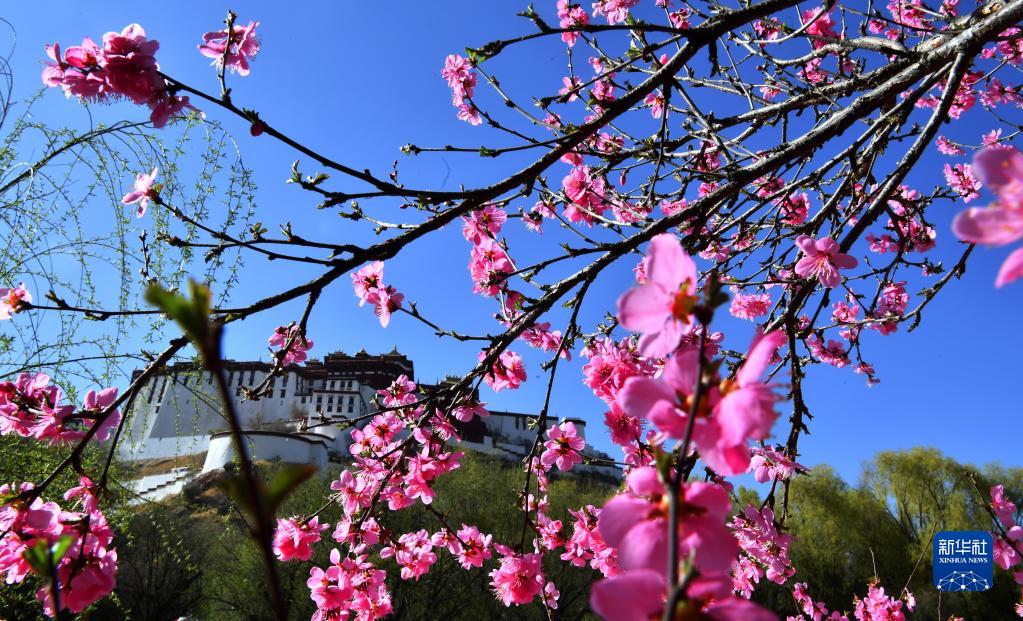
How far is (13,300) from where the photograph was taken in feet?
5.96

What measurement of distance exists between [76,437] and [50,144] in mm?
2549

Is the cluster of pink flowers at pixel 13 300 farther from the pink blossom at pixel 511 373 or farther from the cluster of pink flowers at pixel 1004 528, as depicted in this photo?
the cluster of pink flowers at pixel 1004 528

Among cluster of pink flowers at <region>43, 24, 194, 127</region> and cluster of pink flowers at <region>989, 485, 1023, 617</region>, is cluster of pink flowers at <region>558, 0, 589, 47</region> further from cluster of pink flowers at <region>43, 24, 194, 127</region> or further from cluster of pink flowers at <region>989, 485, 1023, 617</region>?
cluster of pink flowers at <region>989, 485, 1023, 617</region>

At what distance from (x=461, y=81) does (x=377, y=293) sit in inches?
61.8

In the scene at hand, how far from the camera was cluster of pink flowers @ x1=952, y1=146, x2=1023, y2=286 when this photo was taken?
607mm

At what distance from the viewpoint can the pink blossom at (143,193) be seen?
1899mm

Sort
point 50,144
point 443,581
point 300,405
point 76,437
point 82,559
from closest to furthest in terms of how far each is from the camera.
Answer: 1. point 82,559
2. point 76,437
3. point 50,144
4. point 443,581
5. point 300,405

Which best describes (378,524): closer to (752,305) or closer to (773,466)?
(773,466)

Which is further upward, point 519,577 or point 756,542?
point 756,542

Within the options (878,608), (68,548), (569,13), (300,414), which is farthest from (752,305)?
(300,414)

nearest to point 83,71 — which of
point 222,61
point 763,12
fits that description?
point 222,61

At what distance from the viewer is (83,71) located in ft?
5.33

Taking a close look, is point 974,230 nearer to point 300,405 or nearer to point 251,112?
point 251,112

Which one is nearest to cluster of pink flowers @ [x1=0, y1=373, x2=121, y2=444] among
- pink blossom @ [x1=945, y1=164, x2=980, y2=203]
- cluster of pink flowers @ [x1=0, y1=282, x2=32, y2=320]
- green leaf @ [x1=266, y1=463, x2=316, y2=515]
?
cluster of pink flowers @ [x1=0, y1=282, x2=32, y2=320]
